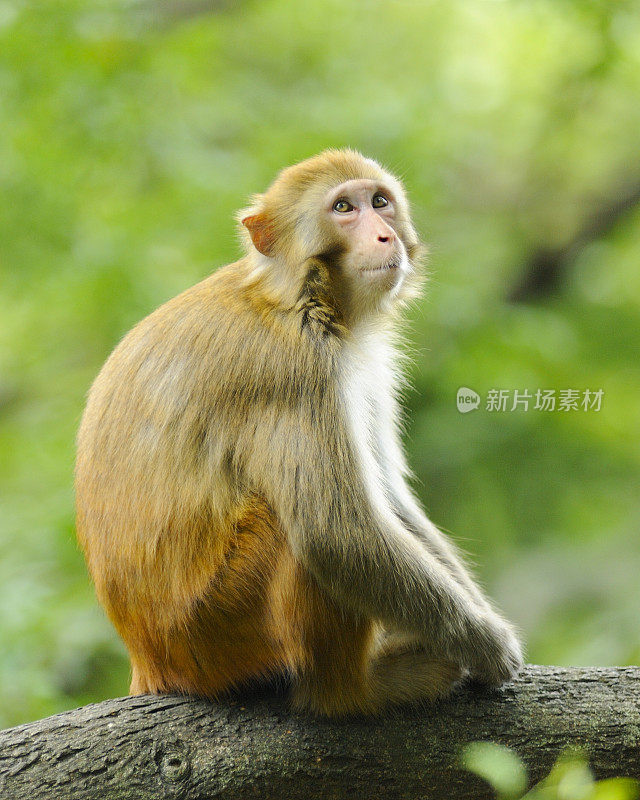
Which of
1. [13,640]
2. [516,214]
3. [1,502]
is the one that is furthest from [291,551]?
[516,214]

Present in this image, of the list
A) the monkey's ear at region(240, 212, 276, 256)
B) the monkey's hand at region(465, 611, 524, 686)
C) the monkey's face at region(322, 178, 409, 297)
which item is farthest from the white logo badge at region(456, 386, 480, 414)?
the monkey's hand at region(465, 611, 524, 686)

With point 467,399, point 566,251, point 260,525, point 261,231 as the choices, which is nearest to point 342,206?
point 261,231

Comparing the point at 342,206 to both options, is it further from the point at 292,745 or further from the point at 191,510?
the point at 292,745

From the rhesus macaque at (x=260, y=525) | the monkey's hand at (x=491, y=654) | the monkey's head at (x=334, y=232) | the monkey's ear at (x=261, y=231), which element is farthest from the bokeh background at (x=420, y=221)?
the monkey's hand at (x=491, y=654)

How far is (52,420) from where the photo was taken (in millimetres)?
9359

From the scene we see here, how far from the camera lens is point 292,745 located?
3805mm

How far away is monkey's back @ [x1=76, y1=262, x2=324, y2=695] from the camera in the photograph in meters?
3.88

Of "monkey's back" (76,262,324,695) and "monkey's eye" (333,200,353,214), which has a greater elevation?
"monkey's eye" (333,200,353,214)

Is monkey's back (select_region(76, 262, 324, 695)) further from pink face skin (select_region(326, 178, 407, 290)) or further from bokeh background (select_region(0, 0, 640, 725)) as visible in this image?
bokeh background (select_region(0, 0, 640, 725))

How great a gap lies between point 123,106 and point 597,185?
5.54 metres

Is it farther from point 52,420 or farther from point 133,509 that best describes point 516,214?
point 133,509

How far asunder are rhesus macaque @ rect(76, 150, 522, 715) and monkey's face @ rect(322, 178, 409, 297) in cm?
25

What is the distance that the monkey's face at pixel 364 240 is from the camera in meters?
4.51

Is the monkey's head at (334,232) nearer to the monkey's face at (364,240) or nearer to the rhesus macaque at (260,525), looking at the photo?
the monkey's face at (364,240)
